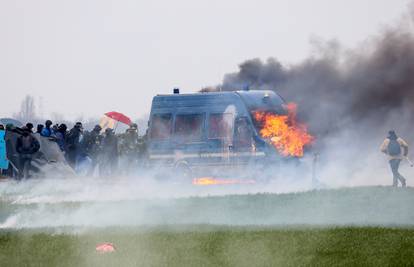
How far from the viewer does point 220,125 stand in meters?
28.8

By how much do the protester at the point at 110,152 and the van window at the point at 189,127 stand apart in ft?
15.1

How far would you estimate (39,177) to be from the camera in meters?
30.6

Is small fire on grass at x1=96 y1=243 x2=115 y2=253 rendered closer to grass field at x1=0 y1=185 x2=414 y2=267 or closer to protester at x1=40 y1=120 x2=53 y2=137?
grass field at x1=0 y1=185 x2=414 y2=267

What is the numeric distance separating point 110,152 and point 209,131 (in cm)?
586

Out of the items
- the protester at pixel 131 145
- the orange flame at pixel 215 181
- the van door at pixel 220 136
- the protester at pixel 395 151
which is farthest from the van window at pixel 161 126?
the protester at pixel 395 151

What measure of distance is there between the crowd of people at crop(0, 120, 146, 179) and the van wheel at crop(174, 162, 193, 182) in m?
4.12

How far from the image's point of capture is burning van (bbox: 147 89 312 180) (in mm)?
28578

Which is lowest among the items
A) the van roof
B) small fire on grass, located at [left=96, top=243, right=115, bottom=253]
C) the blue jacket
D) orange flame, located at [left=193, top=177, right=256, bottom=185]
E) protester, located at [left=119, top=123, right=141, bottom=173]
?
small fire on grass, located at [left=96, top=243, right=115, bottom=253]

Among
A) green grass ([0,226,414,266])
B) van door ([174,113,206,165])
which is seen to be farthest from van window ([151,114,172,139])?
green grass ([0,226,414,266])

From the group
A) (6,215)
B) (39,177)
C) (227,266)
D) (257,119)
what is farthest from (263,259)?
(39,177)

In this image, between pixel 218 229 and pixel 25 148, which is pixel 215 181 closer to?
pixel 25 148

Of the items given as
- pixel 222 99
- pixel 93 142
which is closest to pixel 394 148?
pixel 222 99

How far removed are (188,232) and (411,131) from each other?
2297cm

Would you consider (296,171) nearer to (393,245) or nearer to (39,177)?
(39,177)
